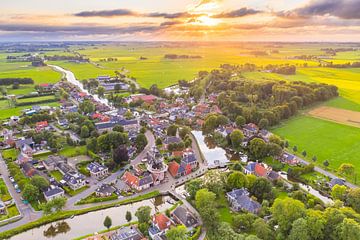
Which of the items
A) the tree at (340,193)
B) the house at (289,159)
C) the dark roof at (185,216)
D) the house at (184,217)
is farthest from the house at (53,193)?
the tree at (340,193)

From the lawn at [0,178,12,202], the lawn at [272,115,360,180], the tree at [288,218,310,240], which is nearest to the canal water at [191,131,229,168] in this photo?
the lawn at [272,115,360,180]

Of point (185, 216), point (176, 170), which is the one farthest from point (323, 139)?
point (185, 216)

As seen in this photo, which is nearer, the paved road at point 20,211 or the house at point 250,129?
the paved road at point 20,211

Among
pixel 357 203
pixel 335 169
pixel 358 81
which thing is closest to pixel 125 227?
pixel 357 203

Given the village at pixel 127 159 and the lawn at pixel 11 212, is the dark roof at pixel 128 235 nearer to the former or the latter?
the village at pixel 127 159

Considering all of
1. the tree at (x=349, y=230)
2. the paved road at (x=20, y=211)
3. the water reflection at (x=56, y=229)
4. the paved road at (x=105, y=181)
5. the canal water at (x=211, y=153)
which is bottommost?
the canal water at (x=211, y=153)

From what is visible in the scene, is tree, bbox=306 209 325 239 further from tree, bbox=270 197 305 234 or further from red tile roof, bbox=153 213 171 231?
red tile roof, bbox=153 213 171 231

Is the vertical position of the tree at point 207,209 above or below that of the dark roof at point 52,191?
above
